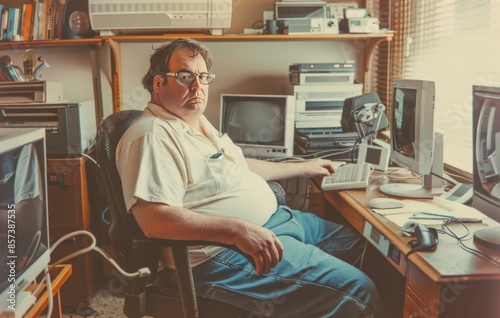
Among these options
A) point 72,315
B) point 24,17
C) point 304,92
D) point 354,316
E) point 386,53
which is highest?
point 24,17

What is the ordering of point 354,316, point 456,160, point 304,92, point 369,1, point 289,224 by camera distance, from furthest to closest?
point 369,1, point 304,92, point 456,160, point 289,224, point 354,316

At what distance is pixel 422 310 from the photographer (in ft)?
4.00

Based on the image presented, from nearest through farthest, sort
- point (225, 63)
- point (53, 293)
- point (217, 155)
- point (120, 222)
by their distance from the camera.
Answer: point (53, 293), point (120, 222), point (217, 155), point (225, 63)

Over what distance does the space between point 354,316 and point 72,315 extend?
155 cm

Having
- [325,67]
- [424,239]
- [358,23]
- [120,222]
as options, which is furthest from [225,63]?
[424,239]

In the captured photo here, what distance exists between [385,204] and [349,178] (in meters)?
0.33

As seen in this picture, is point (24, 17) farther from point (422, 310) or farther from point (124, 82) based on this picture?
point (422, 310)

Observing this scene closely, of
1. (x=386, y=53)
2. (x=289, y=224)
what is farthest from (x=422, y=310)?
(x=386, y=53)

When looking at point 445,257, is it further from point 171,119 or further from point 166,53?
point 166,53

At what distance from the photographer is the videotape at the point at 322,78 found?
2.63 m

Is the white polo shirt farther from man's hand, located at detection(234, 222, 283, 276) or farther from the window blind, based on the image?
the window blind

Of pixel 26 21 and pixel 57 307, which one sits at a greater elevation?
pixel 26 21

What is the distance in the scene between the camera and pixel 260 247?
1252 millimetres

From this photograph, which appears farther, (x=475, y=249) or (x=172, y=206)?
(x=172, y=206)
